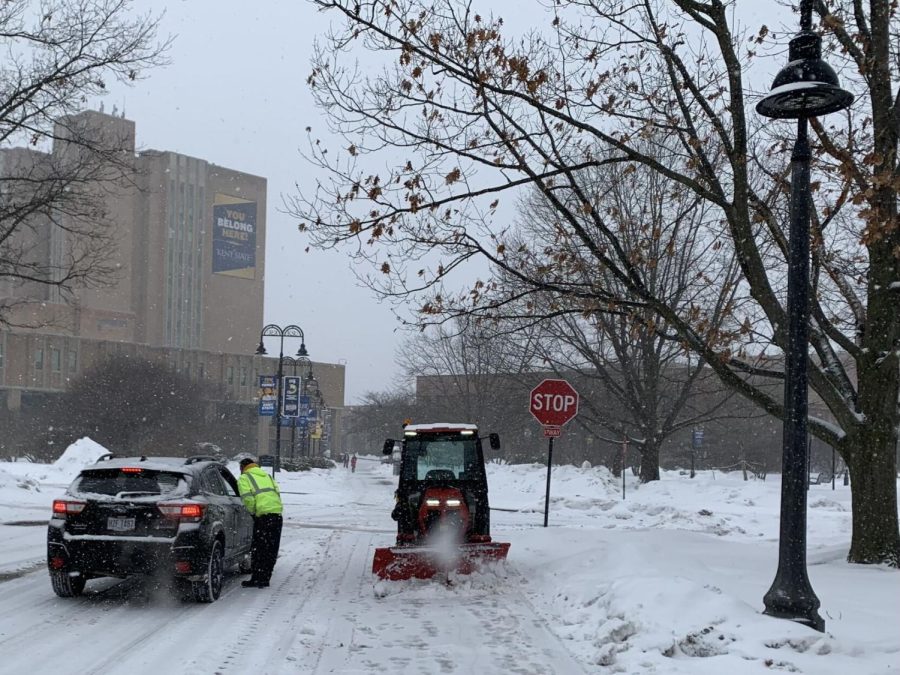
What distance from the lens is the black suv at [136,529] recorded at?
30.8ft

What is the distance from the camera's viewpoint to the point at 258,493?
1137 centimetres

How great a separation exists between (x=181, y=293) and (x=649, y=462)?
4866 inches

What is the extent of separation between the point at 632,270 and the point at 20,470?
34490 mm

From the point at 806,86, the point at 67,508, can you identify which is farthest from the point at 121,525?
the point at 806,86

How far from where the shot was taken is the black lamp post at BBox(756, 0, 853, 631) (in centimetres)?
725

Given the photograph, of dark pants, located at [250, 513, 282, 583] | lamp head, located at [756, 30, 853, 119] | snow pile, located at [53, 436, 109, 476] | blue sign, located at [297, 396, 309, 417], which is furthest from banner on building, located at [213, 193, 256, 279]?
lamp head, located at [756, 30, 853, 119]

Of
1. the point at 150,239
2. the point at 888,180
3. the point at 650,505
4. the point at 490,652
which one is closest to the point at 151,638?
the point at 490,652

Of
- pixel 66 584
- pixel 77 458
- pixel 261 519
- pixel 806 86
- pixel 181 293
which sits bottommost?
pixel 77 458

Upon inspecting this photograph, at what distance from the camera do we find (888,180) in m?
8.88

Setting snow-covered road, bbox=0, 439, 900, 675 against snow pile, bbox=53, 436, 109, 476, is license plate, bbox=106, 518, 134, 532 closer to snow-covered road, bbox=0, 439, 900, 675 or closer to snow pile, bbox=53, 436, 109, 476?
snow-covered road, bbox=0, 439, 900, 675

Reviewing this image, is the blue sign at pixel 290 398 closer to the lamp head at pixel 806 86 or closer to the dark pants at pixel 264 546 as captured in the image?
the dark pants at pixel 264 546

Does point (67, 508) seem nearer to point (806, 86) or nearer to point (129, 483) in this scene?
point (129, 483)

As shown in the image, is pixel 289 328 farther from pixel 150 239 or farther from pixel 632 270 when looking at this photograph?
pixel 150 239

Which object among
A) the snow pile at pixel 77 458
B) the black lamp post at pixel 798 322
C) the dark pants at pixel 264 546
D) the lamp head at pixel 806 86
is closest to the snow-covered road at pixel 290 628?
the dark pants at pixel 264 546
